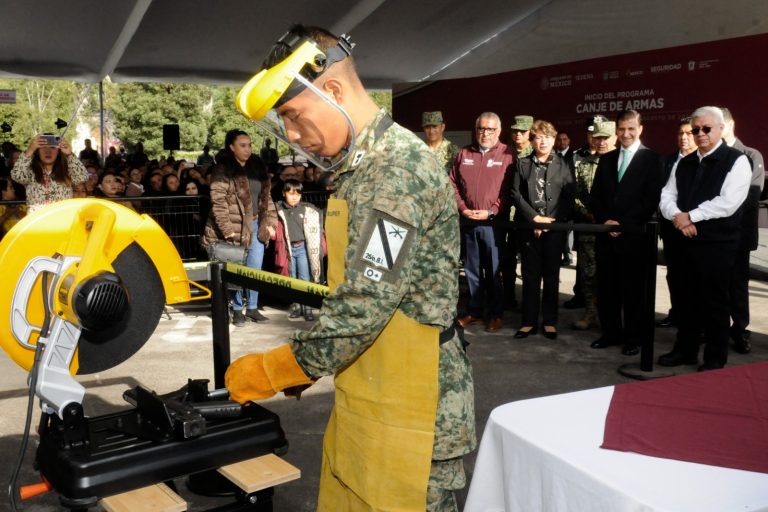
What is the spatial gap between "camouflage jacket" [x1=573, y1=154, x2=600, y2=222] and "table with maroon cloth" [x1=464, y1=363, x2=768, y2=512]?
4.93m

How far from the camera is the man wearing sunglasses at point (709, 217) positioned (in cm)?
532

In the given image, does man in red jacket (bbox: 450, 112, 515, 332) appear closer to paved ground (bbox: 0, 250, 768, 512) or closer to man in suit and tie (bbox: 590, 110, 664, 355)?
paved ground (bbox: 0, 250, 768, 512)

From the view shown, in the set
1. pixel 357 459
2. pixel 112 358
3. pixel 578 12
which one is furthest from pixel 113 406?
pixel 578 12

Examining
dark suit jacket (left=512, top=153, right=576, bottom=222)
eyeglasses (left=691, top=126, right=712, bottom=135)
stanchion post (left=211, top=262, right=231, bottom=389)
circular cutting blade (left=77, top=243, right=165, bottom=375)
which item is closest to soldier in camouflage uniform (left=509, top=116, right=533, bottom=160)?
dark suit jacket (left=512, top=153, right=576, bottom=222)

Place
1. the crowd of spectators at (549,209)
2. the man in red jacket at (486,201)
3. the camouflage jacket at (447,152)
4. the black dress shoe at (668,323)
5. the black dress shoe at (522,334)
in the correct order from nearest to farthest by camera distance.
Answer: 1. the crowd of spectators at (549,209)
2. the black dress shoe at (522,334)
3. the man in red jacket at (486,201)
4. the black dress shoe at (668,323)
5. the camouflage jacket at (447,152)

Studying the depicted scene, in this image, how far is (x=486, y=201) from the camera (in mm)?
7055

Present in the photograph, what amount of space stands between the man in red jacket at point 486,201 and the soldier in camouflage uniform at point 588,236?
0.72 metres

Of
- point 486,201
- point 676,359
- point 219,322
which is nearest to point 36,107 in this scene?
point 486,201

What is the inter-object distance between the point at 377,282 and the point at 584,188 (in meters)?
5.88

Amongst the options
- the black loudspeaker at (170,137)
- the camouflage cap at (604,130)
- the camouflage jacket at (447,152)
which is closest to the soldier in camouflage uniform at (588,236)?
the camouflage cap at (604,130)

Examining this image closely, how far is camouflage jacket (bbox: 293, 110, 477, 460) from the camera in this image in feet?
5.81

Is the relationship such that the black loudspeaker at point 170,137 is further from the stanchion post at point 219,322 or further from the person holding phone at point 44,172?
the stanchion post at point 219,322

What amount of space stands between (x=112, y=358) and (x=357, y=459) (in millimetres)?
1014

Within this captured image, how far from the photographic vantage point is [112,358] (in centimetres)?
254
